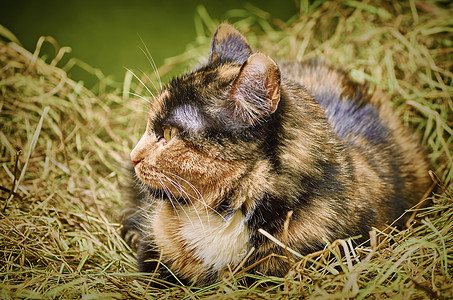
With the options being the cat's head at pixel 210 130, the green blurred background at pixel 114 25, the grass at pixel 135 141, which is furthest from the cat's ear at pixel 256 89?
the green blurred background at pixel 114 25

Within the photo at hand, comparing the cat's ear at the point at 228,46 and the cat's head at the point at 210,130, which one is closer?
the cat's head at the point at 210,130

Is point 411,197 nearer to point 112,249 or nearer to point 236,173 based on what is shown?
point 236,173

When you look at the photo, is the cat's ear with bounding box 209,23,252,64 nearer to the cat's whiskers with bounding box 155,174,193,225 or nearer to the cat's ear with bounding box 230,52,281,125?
the cat's ear with bounding box 230,52,281,125

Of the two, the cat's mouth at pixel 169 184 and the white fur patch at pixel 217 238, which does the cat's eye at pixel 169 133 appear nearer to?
the cat's mouth at pixel 169 184

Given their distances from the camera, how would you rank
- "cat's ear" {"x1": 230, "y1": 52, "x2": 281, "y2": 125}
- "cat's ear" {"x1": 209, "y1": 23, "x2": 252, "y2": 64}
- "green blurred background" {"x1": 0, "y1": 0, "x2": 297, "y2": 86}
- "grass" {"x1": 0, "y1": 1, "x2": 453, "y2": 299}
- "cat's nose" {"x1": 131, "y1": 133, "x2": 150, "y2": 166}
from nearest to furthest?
"cat's ear" {"x1": 230, "y1": 52, "x2": 281, "y2": 125} → "grass" {"x1": 0, "y1": 1, "x2": 453, "y2": 299} → "cat's nose" {"x1": 131, "y1": 133, "x2": 150, "y2": 166} → "cat's ear" {"x1": 209, "y1": 23, "x2": 252, "y2": 64} → "green blurred background" {"x1": 0, "y1": 0, "x2": 297, "y2": 86}

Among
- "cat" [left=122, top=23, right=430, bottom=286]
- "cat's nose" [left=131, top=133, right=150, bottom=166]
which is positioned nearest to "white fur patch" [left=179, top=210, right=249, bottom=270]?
"cat" [left=122, top=23, right=430, bottom=286]
